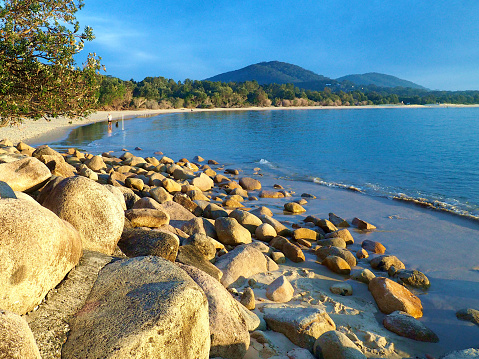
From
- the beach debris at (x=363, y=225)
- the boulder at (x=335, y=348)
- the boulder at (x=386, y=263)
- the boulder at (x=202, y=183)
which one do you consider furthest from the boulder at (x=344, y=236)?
the boulder at (x=202, y=183)

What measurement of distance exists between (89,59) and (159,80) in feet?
382

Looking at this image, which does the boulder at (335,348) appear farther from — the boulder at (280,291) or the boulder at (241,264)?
the boulder at (241,264)

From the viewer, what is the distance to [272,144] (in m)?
31.7

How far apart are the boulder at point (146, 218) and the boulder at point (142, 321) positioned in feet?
9.37

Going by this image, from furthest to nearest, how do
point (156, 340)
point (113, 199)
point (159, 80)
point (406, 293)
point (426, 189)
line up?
point (159, 80)
point (426, 189)
point (406, 293)
point (113, 199)
point (156, 340)

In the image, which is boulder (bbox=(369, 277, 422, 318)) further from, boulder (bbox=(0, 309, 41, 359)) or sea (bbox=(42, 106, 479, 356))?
boulder (bbox=(0, 309, 41, 359))

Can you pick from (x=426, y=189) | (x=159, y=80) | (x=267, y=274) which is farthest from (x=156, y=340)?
(x=159, y=80)

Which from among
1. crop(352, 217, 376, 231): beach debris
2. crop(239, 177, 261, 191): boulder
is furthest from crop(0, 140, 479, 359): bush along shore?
crop(239, 177, 261, 191): boulder

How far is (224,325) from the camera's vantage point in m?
3.75

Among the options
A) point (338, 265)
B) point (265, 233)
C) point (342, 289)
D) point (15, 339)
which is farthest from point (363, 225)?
point (15, 339)

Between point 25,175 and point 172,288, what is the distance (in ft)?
14.2

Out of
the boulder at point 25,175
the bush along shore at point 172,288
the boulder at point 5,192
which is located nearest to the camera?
the bush along shore at point 172,288

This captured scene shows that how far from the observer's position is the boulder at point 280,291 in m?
5.38

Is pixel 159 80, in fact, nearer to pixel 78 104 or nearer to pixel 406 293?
pixel 78 104
